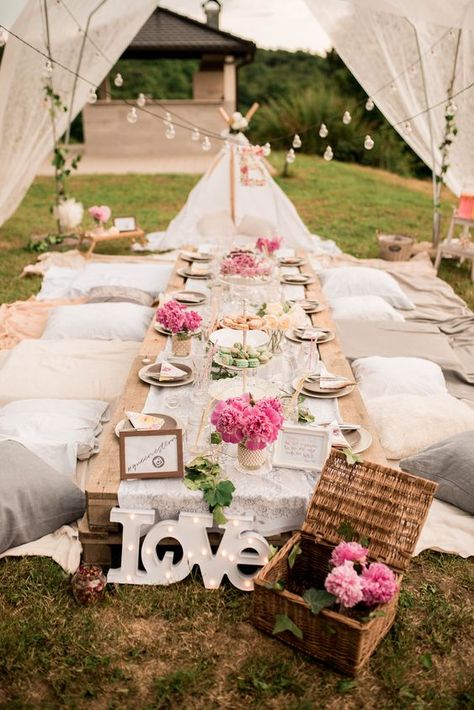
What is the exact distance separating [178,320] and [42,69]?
3525mm

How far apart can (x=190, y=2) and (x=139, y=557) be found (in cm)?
567

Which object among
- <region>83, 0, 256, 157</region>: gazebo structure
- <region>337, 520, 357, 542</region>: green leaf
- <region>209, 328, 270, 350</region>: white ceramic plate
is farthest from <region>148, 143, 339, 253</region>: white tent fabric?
<region>83, 0, 256, 157</region>: gazebo structure

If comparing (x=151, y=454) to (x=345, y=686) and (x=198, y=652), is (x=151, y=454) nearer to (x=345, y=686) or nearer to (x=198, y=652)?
(x=198, y=652)

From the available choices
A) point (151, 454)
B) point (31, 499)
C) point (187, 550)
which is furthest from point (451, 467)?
point (31, 499)

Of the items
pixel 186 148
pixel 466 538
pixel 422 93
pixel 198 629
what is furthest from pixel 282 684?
pixel 186 148

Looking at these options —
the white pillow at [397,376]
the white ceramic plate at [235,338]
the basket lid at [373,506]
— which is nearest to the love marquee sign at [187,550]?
the basket lid at [373,506]

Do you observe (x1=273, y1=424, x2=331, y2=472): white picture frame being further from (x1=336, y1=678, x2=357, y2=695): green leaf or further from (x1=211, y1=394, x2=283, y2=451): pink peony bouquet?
(x1=336, y1=678, x2=357, y2=695): green leaf

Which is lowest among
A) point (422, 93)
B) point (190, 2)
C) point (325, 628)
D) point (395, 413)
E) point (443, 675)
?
point (443, 675)

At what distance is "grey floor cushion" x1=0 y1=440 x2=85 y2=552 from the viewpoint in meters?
3.00

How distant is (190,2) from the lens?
671 cm

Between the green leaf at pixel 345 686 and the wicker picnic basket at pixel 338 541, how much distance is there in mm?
35

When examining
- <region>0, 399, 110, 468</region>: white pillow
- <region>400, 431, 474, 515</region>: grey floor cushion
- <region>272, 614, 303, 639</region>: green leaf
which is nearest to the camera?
<region>272, 614, 303, 639</region>: green leaf

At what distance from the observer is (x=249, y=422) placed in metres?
2.76

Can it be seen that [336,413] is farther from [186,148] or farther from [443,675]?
[186,148]
